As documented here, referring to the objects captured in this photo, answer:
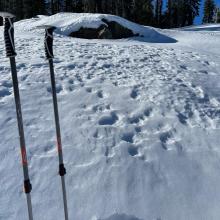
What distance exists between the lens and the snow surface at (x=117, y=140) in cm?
430

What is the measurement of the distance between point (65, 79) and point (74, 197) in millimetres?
3876

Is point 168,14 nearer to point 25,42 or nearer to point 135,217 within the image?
point 25,42

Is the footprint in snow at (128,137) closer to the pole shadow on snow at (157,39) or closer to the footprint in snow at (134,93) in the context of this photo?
the footprint in snow at (134,93)

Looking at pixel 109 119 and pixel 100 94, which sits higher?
pixel 100 94

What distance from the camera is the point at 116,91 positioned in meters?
7.19

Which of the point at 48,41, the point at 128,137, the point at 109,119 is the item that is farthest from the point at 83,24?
the point at 48,41

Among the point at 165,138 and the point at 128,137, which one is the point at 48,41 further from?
the point at 165,138

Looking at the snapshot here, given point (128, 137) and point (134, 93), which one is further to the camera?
point (134, 93)

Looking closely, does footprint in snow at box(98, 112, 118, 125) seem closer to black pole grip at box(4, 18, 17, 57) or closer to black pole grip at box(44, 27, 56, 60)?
black pole grip at box(44, 27, 56, 60)

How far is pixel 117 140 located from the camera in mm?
5477

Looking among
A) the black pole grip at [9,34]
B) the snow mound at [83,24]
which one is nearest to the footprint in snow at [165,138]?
the black pole grip at [9,34]

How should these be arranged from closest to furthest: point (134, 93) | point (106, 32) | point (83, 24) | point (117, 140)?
point (117, 140), point (134, 93), point (106, 32), point (83, 24)

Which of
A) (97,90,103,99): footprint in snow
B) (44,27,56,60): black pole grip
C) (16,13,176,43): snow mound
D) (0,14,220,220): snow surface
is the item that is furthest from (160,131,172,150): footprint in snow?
(16,13,176,43): snow mound

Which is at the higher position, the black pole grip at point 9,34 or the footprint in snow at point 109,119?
the black pole grip at point 9,34
